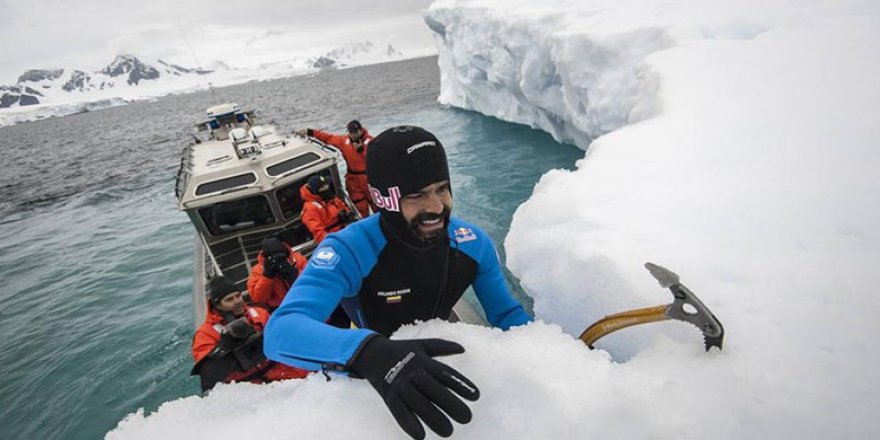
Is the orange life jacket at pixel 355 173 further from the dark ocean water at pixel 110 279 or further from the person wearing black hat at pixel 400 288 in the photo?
the person wearing black hat at pixel 400 288

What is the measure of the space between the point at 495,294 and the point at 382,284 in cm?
85

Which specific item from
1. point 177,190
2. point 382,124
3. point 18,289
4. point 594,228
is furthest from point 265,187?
point 382,124

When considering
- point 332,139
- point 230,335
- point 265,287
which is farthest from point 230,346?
point 332,139

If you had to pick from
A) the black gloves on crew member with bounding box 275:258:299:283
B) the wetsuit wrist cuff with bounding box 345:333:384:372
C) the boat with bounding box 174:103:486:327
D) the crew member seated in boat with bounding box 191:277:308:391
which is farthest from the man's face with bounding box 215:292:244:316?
the wetsuit wrist cuff with bounding box 345:333:384:372

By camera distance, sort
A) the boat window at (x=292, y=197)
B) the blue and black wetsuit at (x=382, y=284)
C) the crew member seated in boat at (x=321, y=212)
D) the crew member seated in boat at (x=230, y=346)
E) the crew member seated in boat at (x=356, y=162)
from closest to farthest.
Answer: the blue and black wetsuit at (x=382, y=284), the crew member seated in boat at (x=230, y=346), the crew member seated in boat at (x=321, y=212), the boat window at (x=292, y=197), the crew member seated in boat at (x=356, y=162)

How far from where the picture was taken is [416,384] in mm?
1369

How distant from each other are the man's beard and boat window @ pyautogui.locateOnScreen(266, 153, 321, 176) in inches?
284

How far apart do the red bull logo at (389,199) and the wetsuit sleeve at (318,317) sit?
34cm

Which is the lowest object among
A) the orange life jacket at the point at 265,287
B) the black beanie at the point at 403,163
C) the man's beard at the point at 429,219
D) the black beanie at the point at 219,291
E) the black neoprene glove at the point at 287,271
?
the orange life jacket at the point at 265,287

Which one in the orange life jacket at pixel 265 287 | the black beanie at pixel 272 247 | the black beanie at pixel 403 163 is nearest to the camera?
the black beanie at pixel 403 163

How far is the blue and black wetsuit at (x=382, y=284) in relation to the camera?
191 centimetres

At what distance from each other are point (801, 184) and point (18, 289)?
18338mm

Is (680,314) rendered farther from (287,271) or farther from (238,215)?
(238,215)

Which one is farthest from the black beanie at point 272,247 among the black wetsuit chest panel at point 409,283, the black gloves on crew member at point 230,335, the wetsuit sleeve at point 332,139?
the wetsuit sleeve at point 332,139
